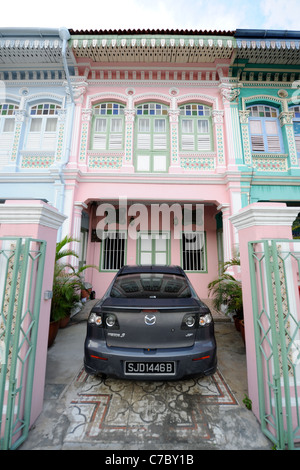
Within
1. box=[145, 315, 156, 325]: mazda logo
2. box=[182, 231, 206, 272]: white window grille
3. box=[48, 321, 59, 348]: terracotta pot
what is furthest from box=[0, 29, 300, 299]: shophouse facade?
box=[145, 315, 156, 325]: mazda logo

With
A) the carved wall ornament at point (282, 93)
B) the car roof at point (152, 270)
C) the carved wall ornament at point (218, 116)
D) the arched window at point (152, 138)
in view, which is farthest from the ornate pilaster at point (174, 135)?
the car roof at point (152, 270)

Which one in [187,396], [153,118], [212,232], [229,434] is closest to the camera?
[229,434]

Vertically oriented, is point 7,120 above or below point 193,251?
above

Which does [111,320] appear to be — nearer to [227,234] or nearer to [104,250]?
[227,234]

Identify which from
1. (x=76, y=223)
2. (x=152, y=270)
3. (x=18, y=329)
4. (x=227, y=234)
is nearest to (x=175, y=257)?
(x=227, y=234)

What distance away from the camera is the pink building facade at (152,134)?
6.76 meters

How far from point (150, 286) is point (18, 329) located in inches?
65.0

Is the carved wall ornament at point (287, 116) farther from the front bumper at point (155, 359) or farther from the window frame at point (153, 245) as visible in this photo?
the front bumper at point (155, 359)

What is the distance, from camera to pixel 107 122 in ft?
24.4

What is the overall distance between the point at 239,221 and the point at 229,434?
2177mm
